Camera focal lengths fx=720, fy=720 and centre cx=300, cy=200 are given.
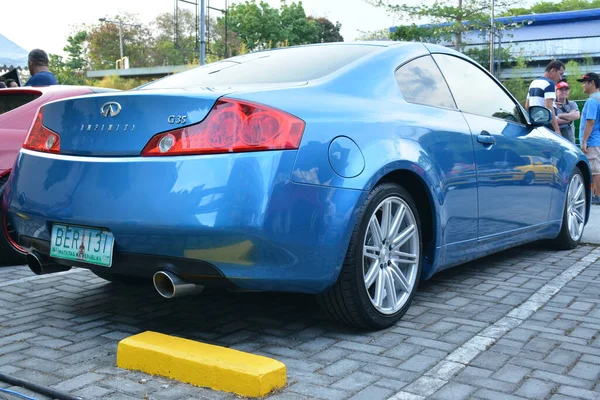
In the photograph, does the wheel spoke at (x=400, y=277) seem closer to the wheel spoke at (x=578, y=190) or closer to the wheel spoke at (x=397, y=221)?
the wheel spoke at (x=397, y=221)

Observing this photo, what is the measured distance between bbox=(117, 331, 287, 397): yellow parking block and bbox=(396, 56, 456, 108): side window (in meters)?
1.80

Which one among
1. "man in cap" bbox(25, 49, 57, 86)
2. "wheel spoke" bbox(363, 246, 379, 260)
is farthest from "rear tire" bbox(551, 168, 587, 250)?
"man in cap" bbox(25, 49, 57, 86)

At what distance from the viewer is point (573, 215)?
612 cm

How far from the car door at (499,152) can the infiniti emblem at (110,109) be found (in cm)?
211

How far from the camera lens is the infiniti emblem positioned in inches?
128

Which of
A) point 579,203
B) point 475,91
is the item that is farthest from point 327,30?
point 475,91

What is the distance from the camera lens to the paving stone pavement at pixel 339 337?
2.81 m

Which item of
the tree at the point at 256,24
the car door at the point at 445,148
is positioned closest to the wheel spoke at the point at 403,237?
the car door at the point at 445,148

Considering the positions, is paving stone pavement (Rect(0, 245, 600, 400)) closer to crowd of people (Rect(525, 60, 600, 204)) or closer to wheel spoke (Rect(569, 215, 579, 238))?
wheel spoke (Rect(569, 215, 579, 238))

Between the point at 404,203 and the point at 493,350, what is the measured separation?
0.86 m

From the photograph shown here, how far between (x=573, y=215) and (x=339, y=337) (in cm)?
344

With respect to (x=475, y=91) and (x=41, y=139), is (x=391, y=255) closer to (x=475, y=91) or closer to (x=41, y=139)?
(x=475, y=91)

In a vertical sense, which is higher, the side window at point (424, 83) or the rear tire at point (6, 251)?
the side window at point (424, 83)

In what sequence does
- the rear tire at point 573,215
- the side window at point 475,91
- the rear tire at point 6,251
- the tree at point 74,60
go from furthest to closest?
the tree at point 74,60
the rear tire at point 573,215
the rear tire at point 6,251
the side window at point 475,91
